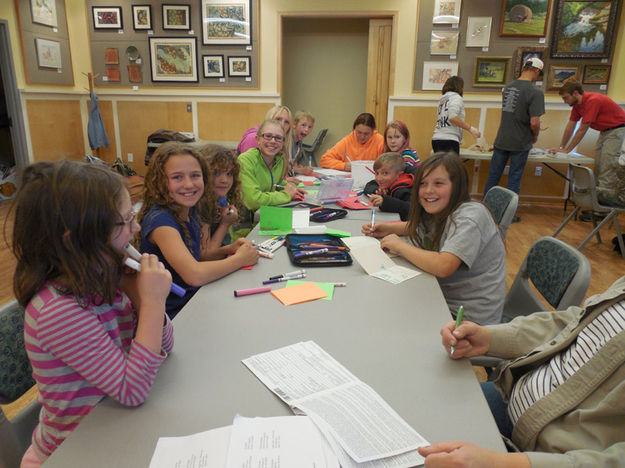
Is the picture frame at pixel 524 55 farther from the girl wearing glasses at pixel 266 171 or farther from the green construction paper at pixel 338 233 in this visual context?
the green construction paper at pixel 338 233

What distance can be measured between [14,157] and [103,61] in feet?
5.75

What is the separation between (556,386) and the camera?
0.94 meters

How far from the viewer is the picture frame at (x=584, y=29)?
520cm

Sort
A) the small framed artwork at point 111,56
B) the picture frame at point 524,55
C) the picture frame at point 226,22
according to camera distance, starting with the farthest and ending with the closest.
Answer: the small framed artwork at point 111,56, the picture frame at point 226,22, the picture frame at point 524,55

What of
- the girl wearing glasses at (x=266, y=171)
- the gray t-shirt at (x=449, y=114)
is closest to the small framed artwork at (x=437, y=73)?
the gray t-shirt at (x=449, y=114)

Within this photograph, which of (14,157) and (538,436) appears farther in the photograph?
(14,157)

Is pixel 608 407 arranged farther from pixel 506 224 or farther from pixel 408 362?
pixel 506 224

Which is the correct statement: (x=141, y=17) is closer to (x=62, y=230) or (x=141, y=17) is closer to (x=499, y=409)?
(x=62, y=230)

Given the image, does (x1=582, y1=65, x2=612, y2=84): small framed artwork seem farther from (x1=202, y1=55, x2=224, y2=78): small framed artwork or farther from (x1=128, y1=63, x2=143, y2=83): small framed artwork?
(x1=128, y1=63, x2=143, y2=83): small framed artwork

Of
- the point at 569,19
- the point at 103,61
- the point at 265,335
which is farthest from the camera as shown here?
the point at 103,61

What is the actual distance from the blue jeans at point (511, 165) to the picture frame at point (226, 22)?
351 centimetres

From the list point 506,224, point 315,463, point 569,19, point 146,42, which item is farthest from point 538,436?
point 146,42

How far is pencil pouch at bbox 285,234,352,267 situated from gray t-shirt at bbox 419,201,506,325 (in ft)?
1.25

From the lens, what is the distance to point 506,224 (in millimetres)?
2244
